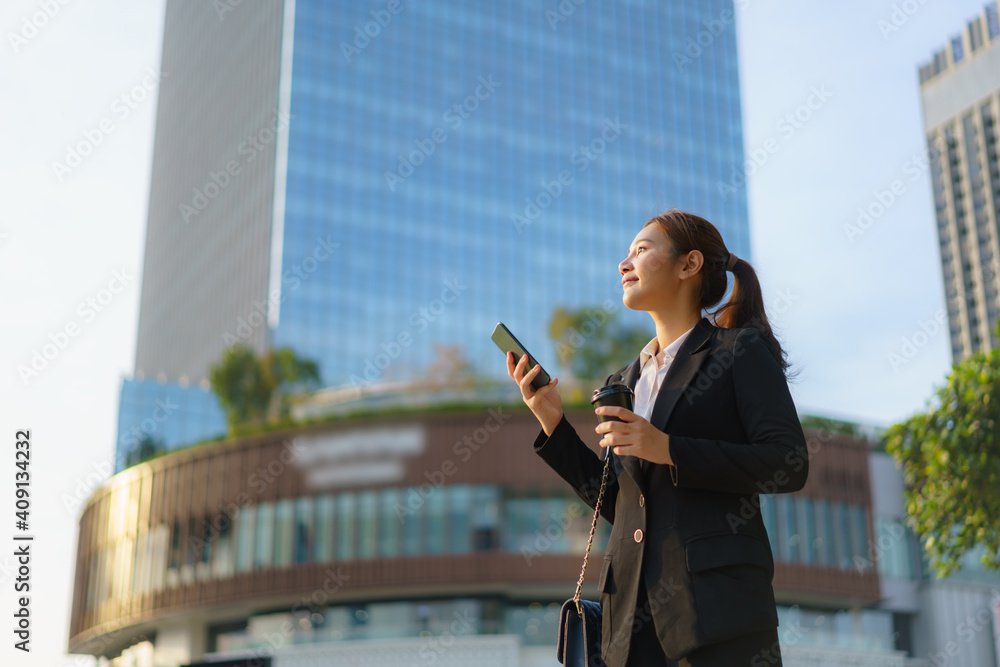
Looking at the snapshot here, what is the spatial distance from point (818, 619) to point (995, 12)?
280 ft

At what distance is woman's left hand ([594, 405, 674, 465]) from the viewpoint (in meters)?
2.35

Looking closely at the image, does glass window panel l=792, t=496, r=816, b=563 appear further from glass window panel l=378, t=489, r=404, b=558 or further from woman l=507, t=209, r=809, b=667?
woman l=507, t=209, r=809, b=667

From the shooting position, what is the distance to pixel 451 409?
2631 centimetres

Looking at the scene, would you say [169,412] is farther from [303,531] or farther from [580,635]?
[580,635]

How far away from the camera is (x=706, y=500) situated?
8.08 feet

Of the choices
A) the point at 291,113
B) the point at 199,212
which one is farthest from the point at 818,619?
the point at 199,212

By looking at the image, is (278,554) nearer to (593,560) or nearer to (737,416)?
(593,560)

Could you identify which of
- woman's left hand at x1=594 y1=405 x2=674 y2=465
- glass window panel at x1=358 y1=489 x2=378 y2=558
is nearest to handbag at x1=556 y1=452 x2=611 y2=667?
woman's left hand at x1=594 y1=405 x2=674 y2=465

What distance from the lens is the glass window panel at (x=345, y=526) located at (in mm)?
25719

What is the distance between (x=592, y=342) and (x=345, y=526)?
13.4 meters

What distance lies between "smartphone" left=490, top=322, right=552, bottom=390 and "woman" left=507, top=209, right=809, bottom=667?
2 centimetres

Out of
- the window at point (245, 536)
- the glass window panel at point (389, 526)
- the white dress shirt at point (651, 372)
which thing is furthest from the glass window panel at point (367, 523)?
the white dress shirt at point (651, 372)

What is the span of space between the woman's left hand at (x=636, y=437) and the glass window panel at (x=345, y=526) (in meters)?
24.3

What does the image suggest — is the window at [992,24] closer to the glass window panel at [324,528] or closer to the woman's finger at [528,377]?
the glass window panel at [324,528]
